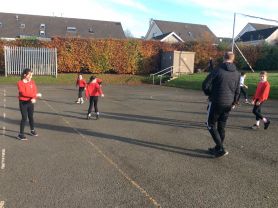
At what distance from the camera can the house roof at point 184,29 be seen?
224 ft

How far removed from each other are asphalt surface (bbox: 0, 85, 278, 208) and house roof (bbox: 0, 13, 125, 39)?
154 ft

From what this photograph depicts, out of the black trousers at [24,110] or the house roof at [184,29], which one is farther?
the house roof at [184,29]

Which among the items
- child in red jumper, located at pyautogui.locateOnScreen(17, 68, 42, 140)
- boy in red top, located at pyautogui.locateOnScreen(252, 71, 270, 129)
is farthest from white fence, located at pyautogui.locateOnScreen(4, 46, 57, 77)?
boy in red top, located at pyautogui.locateOnScreen(252, 71, 270, 129)

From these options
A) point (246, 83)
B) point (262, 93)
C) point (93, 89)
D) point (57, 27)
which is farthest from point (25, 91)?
point (57, 27)

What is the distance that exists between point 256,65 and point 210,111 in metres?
32.2

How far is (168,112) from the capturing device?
1412 cm

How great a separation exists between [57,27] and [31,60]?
96.1 ft

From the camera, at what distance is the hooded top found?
290 inches

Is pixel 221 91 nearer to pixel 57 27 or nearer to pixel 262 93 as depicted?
pixel 262 93

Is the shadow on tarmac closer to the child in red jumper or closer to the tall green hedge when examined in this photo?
the child in red jumper

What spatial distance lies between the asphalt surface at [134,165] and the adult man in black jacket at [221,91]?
0.70 metres

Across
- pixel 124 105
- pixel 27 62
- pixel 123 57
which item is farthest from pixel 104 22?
pixel 124 105

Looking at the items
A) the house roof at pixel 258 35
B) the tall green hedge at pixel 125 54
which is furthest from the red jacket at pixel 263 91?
the house roof at pixel 258 35

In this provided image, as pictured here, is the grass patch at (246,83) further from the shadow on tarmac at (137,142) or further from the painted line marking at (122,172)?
the painted line marking at (122,172)
